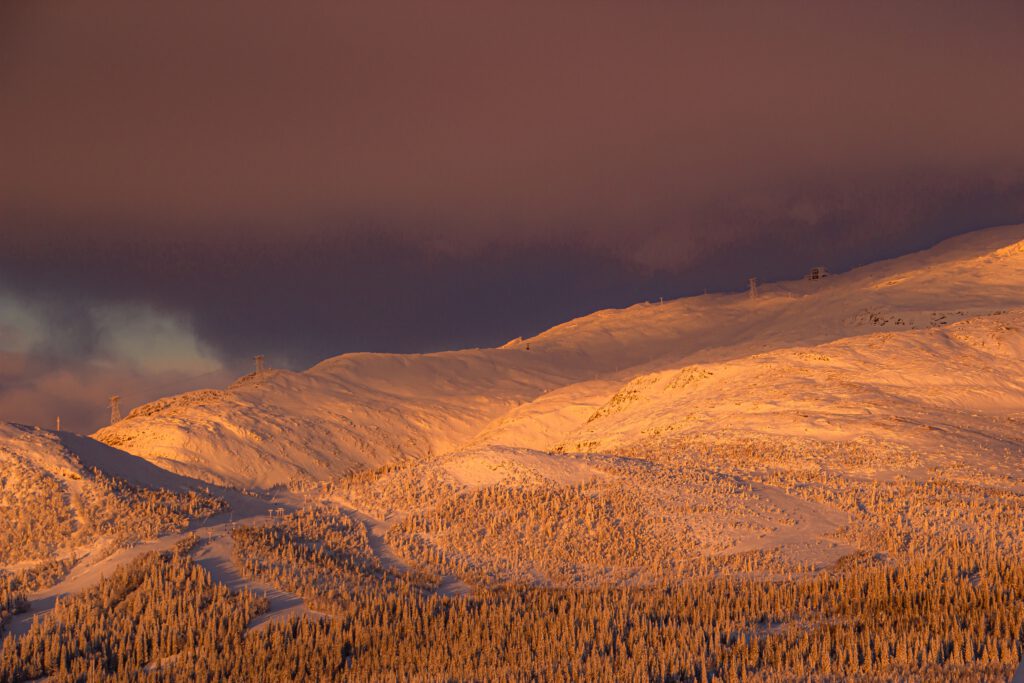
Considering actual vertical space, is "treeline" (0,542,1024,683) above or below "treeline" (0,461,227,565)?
below

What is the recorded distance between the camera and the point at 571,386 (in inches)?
3396

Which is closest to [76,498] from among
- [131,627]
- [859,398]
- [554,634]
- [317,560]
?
[317,560]

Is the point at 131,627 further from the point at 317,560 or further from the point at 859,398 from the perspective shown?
the point at 859,398

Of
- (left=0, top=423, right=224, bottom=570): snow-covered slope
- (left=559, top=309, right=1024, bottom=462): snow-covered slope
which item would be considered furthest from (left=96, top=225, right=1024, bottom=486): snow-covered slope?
(left=0, top=423, right=224, bottom=570): snow-covered slope

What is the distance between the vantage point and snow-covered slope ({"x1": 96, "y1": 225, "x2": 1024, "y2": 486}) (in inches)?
2206

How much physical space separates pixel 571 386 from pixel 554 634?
7178 centimetres

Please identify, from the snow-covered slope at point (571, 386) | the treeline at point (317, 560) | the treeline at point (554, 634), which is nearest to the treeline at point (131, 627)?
the treeline at point (554, 634)

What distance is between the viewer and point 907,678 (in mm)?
12156

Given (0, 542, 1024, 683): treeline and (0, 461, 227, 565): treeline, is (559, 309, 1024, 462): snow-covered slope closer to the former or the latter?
(0, 542, 1024, 683): treeline

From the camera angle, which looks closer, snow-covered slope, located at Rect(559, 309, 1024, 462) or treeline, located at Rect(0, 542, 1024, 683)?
treeline, located at Rect(0, 542, 1024, 683)

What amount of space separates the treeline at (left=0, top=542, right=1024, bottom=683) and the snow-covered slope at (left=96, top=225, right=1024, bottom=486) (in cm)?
2452

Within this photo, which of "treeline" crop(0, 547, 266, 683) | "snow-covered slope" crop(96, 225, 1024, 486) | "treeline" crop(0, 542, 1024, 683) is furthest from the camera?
"snow-covered slope" crop(96, 225, 1024, 486)

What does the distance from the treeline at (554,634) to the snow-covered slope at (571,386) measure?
2452 centimetres

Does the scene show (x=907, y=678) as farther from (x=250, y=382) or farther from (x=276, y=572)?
(x=250, y=382)
